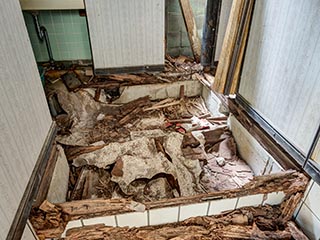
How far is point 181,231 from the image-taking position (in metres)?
1.60

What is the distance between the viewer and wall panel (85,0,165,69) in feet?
10.0

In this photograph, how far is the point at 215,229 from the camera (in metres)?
1.62

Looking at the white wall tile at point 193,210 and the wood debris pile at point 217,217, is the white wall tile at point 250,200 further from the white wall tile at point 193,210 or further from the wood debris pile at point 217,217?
the white wall tile at point 193,210

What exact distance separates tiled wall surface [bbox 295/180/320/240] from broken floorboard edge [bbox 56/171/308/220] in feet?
0.16

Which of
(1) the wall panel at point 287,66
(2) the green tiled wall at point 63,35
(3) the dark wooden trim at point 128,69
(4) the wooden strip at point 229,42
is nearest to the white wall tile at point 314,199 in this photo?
(1) the wall panel at point 287,66

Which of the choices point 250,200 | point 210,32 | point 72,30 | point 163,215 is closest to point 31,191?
point 163,215

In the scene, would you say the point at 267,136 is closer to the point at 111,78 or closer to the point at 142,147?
the point at 142,147

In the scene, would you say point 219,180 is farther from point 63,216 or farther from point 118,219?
point 63,216

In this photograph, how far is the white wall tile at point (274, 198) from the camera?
1.78 metres

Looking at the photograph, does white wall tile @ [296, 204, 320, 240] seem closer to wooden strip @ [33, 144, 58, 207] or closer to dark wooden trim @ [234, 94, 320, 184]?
dark wooden trim @ [234, 94, 320, 184]

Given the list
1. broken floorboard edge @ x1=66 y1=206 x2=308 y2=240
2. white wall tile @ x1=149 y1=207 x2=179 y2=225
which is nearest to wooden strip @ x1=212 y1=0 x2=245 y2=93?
broken floorboard edge @ x1=66 y1=206 x2=308 y2=240

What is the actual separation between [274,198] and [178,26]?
3.17 metres

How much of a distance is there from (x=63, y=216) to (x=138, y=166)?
2.83ft

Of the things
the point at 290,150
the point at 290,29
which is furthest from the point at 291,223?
the point at 290,29
